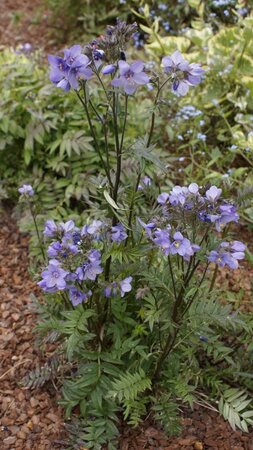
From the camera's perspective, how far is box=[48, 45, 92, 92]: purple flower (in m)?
1.87

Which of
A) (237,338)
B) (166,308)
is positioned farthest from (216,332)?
(166,308)

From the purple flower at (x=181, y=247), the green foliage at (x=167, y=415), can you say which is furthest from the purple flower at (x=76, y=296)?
the green foliage at (x=167, y=415)

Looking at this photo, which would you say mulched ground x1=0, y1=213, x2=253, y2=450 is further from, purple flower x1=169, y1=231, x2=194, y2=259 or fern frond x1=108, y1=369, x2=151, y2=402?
purple flower x1=169, y1=231, x2=194, y2=259

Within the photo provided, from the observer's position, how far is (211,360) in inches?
109

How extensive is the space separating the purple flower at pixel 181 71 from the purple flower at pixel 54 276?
2.42ft

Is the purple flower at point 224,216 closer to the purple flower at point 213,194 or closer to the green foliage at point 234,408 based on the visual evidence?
the purple flower at point 213,194

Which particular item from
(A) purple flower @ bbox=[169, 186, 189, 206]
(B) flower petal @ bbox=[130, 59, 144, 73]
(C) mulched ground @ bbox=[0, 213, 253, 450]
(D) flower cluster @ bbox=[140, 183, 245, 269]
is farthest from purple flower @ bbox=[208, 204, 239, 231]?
(C) mulched ground @ bbox=[0, 213, 253, 450]

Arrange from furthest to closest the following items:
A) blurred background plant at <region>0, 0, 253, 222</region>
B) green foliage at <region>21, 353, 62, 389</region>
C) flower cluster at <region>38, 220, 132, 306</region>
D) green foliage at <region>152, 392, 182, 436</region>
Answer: blurred background plant at <region>0, 0, 253, 222</region> → green foliage at <region>21, 353, 62, 389</region> → green foliage at <region>152, 392, 182, 436</region> → flower cluster at <region>38, 220, 132, 306</region>

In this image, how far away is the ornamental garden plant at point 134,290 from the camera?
198 cm

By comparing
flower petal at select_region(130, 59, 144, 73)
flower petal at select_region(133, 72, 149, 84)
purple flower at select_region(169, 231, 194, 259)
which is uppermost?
flower petal at select_region(130, 59, 144, 73)

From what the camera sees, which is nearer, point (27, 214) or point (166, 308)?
point (166, 308)

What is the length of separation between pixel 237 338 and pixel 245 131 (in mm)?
1806

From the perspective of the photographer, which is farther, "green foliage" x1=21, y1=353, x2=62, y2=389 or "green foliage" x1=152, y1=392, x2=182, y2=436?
"green foliage" x1=21, y1=353, x2=62, y2=389

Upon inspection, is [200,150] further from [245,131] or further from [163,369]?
[163,369]
